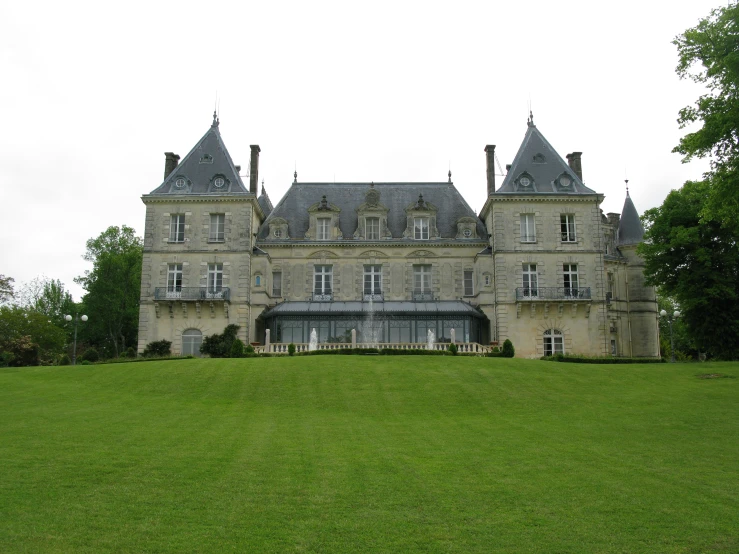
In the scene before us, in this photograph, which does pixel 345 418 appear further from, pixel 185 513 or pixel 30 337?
pixel 30 337

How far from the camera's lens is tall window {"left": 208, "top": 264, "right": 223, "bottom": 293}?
41362 millimetres

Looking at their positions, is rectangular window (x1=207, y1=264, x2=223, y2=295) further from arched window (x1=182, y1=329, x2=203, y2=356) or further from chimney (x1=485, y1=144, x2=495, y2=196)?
chimney (x1=485, y1=144, x2=495, y2=196)

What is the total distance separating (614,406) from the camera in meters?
20.9

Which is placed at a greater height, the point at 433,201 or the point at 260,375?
the point at 433,201

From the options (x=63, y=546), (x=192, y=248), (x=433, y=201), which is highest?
(x=433, y=201)

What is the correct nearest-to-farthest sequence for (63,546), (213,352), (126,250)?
(63,546)
(213,352)
(126,250)

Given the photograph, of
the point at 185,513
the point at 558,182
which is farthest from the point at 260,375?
the point at 558,182

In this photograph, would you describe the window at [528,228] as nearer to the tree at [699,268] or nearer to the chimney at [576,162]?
the chimney at [576,162]

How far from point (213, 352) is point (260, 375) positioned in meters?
13.9

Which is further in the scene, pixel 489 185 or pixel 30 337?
pixel 489 185

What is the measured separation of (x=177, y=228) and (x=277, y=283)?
7157 millimetres

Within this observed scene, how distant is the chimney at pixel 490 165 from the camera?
44.2m

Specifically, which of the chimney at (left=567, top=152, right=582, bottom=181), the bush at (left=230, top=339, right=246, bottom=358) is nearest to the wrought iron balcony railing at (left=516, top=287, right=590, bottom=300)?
the chimney at (left=567, top=152, right=582, bottom=181)

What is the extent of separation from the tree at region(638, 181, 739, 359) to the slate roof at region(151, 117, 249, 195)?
25367 mm
